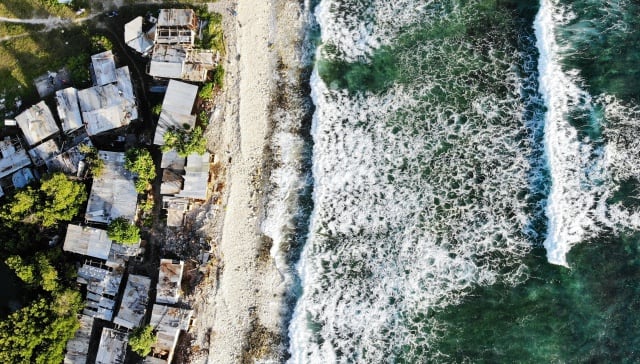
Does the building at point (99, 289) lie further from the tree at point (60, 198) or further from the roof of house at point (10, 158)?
the roof of house at point (10, 158)

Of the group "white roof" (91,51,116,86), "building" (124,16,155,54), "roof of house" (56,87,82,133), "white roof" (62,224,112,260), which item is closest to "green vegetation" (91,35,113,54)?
"white roof" (91,51,116,86)

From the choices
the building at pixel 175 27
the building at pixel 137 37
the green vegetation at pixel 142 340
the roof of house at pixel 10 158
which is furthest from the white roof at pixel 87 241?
the building at pixel 175 27

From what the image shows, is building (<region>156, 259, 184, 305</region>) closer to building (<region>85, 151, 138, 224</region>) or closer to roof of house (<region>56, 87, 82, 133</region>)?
building (<region>85, 151, 138, 224</region>)

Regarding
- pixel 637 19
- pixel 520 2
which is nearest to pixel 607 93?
pixel 637 19

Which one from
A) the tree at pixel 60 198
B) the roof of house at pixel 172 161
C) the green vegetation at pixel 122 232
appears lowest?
the green vegetation at pixel 122 232

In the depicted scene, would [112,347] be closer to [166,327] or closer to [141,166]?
[166,327]

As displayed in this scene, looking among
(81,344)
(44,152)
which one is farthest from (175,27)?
(81,344)

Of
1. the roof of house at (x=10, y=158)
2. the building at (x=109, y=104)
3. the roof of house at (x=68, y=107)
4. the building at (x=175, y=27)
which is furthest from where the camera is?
the roof of house at (x=10, y=158)
